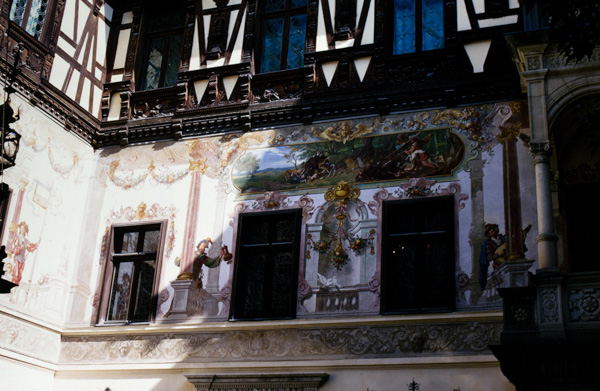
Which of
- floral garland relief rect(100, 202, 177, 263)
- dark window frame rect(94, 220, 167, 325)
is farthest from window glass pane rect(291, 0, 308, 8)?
dark window frame rect(94, 220, 167, 325)

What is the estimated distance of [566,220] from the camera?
1166 centimetres

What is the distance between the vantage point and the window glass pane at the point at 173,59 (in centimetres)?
1549

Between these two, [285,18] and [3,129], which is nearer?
[3,129]

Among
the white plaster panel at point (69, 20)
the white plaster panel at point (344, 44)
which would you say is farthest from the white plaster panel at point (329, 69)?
the white plaster panel at point (69, 20)

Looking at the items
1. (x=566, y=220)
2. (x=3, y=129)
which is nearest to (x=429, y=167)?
(x=566, y=220)

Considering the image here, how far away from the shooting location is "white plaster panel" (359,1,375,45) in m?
13.8

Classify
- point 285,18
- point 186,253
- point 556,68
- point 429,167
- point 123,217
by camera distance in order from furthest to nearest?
point 285,18 < point 123,217 < point 186,253 < point 429,167 < point 556,68

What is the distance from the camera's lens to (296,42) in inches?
583

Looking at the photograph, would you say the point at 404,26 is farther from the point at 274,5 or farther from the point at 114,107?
the point at 114,107

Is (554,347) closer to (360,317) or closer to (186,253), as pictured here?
(360,317)

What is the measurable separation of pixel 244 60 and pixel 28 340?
6.44 meters

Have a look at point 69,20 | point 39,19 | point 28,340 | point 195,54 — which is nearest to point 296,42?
point 195,54

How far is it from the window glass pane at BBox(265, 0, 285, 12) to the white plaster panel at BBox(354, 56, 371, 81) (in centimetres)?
256

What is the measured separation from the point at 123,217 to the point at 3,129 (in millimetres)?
5572
